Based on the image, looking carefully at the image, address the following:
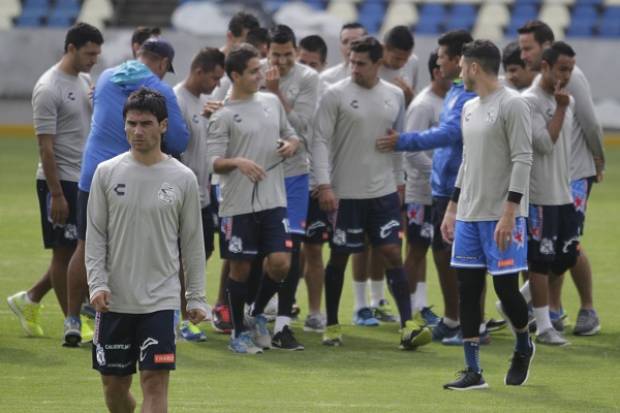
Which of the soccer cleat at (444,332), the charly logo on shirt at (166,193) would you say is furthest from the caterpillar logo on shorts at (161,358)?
the soccer cleat at (444,332)

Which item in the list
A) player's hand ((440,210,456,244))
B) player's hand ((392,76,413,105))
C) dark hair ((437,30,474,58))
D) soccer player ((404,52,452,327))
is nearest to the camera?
player's hand ((440,210,456,244))

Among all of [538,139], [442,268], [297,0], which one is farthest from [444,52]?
[297,0]

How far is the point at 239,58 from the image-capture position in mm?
9500

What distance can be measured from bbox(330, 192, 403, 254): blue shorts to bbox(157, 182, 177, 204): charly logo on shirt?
12.1 feet

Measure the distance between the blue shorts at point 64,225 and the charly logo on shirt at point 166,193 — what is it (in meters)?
3.47

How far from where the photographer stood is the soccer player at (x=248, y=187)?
961cm

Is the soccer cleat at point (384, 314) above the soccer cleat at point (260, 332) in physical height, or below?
A: below

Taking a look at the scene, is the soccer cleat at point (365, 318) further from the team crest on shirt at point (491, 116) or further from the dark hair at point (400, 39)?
the team crest on shirt at point (491, 116)

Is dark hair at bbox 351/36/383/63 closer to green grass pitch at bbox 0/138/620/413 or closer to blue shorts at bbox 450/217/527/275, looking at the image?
blue shorts at bbox 450/217/527/275

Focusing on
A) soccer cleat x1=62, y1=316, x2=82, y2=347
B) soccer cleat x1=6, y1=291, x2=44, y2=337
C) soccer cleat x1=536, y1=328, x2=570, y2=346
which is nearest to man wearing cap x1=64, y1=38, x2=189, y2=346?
soccer cleat x1=62, y1=316, x2=82, y2=347

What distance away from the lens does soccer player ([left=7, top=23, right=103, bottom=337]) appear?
385 inches

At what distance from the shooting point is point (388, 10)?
31031mm

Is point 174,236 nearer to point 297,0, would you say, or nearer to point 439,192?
point 439,192

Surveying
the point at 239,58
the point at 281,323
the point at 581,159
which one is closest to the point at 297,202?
the point at 281,323
